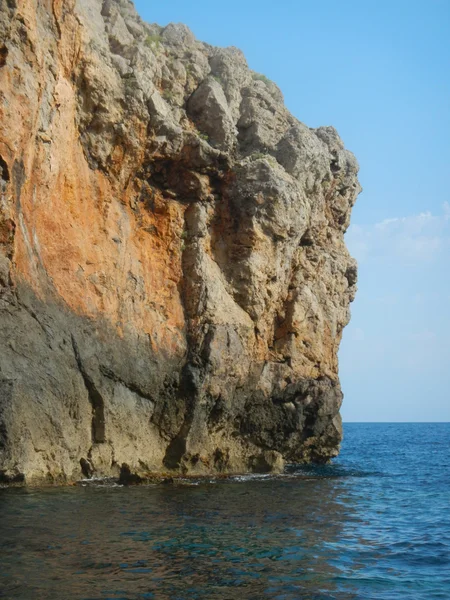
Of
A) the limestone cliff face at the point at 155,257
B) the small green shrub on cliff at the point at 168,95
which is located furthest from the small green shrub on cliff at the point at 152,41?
the small green shrub on cliff at the point at 168,95

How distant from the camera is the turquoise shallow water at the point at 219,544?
37.3ft

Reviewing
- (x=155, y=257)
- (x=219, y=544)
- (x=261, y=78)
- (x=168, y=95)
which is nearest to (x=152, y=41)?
(x=168, y=95)

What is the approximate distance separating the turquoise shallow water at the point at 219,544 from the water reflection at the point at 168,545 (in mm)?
27

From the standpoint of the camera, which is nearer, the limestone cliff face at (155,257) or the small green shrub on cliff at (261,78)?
the limestone cliff face at (155,257)

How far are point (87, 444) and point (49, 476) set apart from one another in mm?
2278

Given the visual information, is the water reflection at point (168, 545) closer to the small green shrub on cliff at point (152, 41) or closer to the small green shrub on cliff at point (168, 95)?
the small green shrub on cliff at point (168, 95)

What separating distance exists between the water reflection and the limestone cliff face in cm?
335

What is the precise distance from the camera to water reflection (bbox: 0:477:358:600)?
11180 mm

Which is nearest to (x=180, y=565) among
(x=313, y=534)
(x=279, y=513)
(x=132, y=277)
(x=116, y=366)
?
(x=313, y=534)

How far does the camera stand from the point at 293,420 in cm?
3094

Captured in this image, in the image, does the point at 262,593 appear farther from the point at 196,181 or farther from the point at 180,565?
the point at 196,181

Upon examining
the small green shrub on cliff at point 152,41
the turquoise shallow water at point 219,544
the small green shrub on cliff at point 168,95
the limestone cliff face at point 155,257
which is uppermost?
the small green shrub on cliff at point 152,41

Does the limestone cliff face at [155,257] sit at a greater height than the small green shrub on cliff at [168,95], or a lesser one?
lesser

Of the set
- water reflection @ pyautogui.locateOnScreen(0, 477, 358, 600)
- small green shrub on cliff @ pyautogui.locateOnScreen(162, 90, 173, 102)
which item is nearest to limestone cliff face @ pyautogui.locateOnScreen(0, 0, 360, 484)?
small green shrub on cliff @ pyautogui.locateOnScreen(162, 90, 173, 102)
